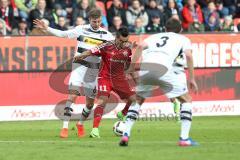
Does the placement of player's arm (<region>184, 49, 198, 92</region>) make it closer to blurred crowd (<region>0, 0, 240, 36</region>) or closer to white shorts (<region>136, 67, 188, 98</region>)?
white shorts (<region>136, 67, 188, 98</region>)

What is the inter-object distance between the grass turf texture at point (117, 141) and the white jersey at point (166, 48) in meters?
1.37

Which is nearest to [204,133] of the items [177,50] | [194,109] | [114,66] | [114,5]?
[114,66]

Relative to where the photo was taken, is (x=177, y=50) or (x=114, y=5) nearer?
(x=177, y=50)

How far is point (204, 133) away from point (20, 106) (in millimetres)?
5971

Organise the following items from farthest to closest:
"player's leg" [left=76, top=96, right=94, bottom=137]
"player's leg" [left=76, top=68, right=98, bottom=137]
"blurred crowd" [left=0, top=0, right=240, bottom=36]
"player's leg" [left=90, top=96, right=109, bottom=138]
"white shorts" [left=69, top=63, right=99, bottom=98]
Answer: "blurred crowd" [left=0, top=0, right=240, bottom=36] < "white shorts" [left=69, top=63, right=99, bottom=98] < "player's leg" [left=76, top=68, right=98, bottom=137] < "player's leg" [left=76, top=96, right=94, bottom=137] < "player's leg" [left=90, top=96, right=109, bottom=138]

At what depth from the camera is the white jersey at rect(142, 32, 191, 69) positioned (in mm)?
12914

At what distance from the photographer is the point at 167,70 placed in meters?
13.0

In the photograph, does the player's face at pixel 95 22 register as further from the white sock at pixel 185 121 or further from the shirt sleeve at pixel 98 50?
the white sock at pixel 185 121

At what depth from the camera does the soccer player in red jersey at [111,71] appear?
15115 millimetres

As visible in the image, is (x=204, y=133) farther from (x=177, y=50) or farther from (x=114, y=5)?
(x=114, y=5)

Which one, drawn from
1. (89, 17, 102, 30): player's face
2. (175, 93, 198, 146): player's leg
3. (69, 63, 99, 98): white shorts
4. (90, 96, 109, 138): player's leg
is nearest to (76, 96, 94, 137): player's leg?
(69, 63, 99, 98): white shorts

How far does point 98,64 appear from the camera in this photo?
53.1ft

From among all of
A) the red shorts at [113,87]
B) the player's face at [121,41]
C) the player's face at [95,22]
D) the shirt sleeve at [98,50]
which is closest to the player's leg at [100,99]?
the red shorts at [113,87]

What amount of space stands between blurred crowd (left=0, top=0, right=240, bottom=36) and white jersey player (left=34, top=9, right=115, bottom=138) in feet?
18.8
